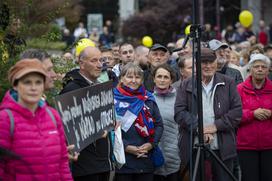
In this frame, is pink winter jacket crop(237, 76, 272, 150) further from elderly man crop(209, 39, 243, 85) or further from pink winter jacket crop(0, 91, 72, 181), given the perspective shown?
pink winter jacket crop(0, 91, 72, 181)

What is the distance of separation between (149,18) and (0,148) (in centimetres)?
3150

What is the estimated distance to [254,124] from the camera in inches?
379

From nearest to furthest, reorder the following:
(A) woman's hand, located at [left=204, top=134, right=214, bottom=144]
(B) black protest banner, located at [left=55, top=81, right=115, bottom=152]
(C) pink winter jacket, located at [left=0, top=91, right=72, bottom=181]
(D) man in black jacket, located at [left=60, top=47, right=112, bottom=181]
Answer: (C) pink winter jacket, located at [left=0, top=91, right=72, bottom=181] → (B) black protest banner, located at [left=55, top=81, right=115, bottom=152] → (D) man in black jacket, located at [left=60, top=47, right=112, bottom=181] → (A) woman's hand, located at [left=204, top=134, right=214, bottom=144]

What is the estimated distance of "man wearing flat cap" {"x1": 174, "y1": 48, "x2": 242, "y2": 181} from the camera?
8555mm

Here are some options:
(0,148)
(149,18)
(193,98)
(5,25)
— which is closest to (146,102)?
(193,98)

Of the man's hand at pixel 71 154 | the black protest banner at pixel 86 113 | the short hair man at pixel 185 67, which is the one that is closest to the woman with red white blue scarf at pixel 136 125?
the black protest banner at pixel 86 113

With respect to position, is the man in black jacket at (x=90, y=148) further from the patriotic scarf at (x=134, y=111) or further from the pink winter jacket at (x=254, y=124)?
the pink winter jacket at (x=254, y=124)

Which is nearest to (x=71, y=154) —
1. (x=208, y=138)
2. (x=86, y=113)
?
(x=86, y=113)

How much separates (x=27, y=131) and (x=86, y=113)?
4.33ft

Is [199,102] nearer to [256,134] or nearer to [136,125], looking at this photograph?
[136,125]

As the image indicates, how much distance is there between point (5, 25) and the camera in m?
7.25

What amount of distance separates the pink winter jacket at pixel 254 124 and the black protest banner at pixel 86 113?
257 centimetres

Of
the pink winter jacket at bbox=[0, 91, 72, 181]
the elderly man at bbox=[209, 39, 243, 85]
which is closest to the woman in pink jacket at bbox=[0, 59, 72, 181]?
the pink winter jacket at bbox=[0, 91, 72, 181]

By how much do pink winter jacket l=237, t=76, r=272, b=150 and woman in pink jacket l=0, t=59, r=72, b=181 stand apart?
13.9ft
